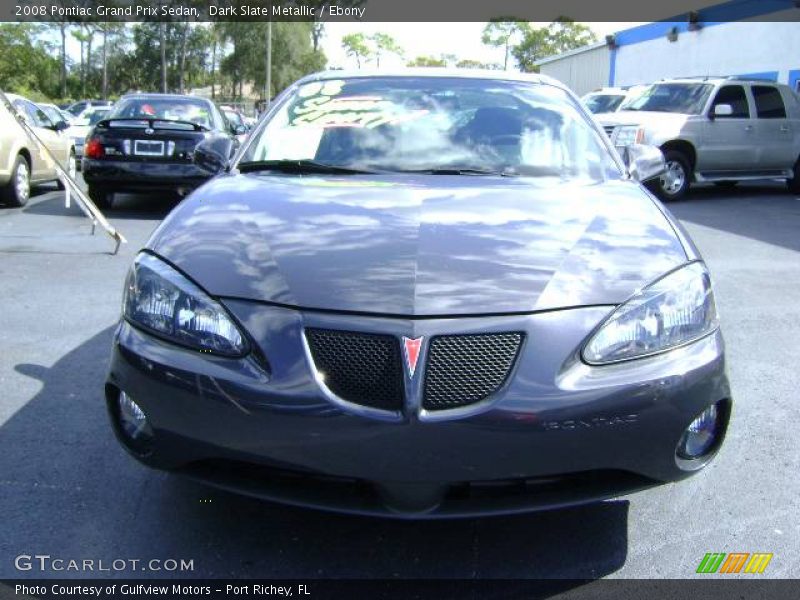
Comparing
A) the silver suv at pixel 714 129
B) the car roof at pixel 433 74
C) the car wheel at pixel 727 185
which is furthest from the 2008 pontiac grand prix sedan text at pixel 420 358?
the car wheel at pixel 727 185

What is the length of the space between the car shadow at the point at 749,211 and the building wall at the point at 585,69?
17533mm

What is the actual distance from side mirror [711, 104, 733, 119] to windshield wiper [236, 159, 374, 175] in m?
11.0

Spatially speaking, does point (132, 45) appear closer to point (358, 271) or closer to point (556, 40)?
point (556, 40)

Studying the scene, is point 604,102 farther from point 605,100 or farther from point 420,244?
point 420,244

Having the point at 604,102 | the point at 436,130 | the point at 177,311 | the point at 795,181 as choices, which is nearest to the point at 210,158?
the point at 436,130

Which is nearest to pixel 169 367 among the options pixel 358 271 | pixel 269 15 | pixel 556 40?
pixel 358 271

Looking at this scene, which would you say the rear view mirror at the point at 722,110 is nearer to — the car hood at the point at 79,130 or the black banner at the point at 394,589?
the black banner at the point at 394,589

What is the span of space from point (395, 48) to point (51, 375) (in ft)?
312

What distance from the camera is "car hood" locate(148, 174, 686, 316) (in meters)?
2.38

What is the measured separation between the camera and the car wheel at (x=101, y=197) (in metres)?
10.4

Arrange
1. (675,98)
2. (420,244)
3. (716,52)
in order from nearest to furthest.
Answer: (420,244) < (675,98) < (716,52)

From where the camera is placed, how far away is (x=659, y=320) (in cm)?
245

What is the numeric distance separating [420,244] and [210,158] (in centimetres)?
192

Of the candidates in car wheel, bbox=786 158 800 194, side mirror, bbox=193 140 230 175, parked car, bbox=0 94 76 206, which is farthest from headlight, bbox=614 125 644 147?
side mirror, bbox=193 140 230 175
